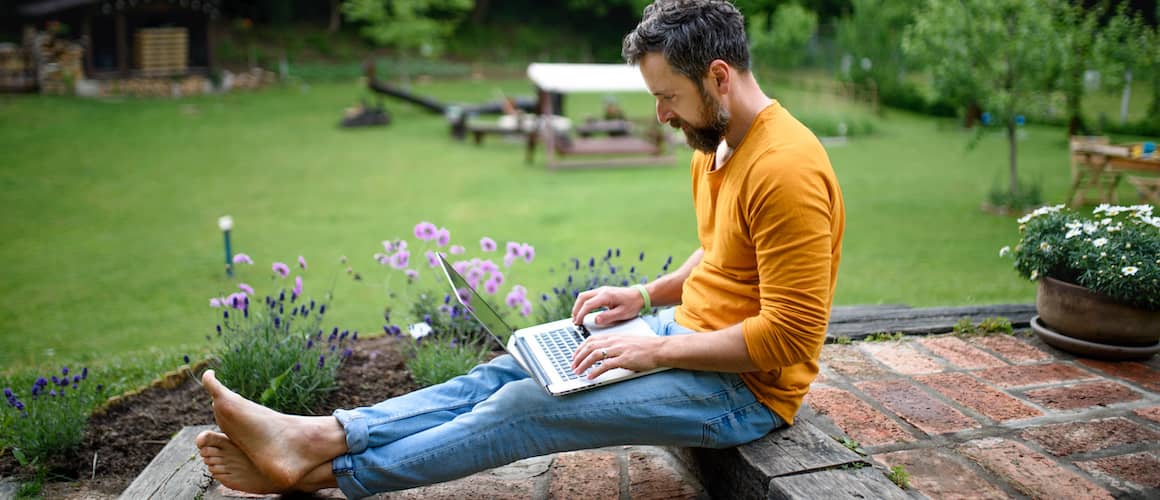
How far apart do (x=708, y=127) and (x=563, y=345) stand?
731mm

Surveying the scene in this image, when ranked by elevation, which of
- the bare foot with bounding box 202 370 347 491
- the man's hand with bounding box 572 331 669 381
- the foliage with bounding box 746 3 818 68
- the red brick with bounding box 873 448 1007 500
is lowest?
the red brick with bounding box 873 448 1007 500

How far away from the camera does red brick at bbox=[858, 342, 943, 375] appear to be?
3.11 metres

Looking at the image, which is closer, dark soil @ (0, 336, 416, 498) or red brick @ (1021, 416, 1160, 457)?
red brick @ (1021, 416, 1160, 457)

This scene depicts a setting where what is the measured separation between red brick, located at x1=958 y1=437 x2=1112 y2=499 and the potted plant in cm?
100

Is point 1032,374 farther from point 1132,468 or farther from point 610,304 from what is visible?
point 610,304

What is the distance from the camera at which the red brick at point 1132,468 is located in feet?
7.37

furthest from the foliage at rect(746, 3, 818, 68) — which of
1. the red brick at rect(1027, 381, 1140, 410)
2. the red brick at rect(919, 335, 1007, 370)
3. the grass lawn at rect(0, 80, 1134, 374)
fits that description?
the red brick at rect(1027, 381, 1140, 410)

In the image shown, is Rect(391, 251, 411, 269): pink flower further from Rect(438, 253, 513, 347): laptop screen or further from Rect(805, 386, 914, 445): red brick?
Rect(805, 386, 914, 445): red brick

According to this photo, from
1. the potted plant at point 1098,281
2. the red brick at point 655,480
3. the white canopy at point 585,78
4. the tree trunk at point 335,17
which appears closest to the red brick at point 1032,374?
the potted plant at point 1098,281

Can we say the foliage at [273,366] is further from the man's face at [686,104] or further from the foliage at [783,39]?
the foliage at [783,39]

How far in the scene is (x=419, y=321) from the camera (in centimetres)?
398

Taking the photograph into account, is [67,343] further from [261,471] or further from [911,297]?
[911,297]

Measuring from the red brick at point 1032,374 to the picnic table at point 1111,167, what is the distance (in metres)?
6.54

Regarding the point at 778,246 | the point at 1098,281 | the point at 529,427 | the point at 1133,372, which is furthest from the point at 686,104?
the point at 1133,372
